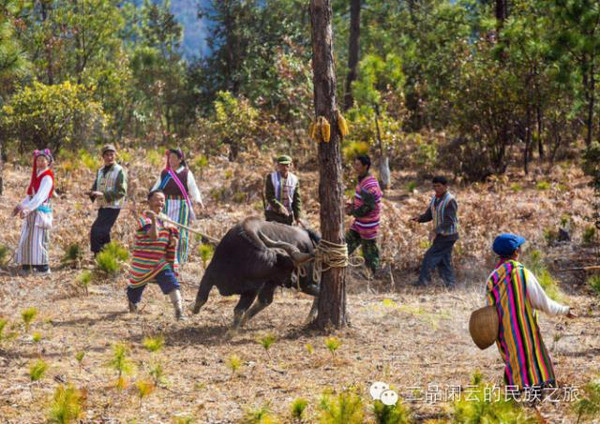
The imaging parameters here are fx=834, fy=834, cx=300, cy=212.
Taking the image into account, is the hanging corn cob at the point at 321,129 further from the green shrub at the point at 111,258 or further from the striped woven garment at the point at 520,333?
the green shrub at the point at 111,258

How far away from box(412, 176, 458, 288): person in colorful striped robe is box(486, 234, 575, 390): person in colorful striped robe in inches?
183

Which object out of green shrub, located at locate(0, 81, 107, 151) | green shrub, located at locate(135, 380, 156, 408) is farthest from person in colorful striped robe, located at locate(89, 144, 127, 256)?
green shrub, located at locate(0, 81, 107, 151)

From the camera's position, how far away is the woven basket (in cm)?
551

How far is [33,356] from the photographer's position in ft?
22.8

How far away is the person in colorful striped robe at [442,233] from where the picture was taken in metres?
10.2

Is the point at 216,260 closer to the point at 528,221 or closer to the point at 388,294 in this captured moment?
the point at 388,294

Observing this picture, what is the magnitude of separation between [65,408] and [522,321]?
117 inches

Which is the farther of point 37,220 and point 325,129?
point 37,220

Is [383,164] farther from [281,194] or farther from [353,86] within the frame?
[281,194]

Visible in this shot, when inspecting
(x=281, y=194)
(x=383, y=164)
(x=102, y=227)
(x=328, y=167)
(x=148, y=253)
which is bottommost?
(x=148, y=253)

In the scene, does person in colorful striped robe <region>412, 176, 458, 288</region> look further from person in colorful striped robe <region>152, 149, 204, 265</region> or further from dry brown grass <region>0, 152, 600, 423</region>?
person in colorful striped robe <region>152, 149, 204, 265</region>

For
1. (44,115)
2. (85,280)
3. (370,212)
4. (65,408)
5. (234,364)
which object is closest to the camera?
(65,408)

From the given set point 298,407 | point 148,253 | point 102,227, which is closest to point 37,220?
point 102,227

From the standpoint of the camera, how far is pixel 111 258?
10.2m
